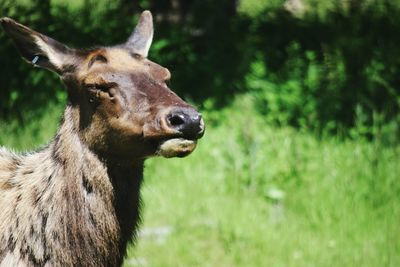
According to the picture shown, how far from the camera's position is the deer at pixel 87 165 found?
11.1 ft

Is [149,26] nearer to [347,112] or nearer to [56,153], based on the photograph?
[56,153]

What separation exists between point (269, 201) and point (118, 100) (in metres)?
2.85

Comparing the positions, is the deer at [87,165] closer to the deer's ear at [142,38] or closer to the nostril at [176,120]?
the nostril at [176,120]

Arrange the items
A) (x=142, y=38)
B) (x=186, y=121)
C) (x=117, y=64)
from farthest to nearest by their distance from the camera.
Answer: (x=142, y=38), (x=117, y=64), (x=186, y=121)

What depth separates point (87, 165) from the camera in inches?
137

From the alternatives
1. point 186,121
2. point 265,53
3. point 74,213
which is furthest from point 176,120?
point 265,53

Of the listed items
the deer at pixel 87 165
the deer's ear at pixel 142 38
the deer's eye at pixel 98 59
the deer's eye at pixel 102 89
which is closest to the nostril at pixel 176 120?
the deer at pixel 87 165

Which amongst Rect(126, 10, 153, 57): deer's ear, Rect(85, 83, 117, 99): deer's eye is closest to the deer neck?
Rect(85, 83, 117, 99): deer's eye

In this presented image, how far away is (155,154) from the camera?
130 inches

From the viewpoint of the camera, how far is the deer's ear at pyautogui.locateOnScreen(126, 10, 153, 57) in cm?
397

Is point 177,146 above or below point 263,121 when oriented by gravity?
above

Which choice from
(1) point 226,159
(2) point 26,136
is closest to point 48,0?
(2) point 26,136

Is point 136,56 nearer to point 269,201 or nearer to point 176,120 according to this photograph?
point 176,120

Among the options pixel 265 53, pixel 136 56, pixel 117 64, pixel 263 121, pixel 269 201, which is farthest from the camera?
pixel 265 53
